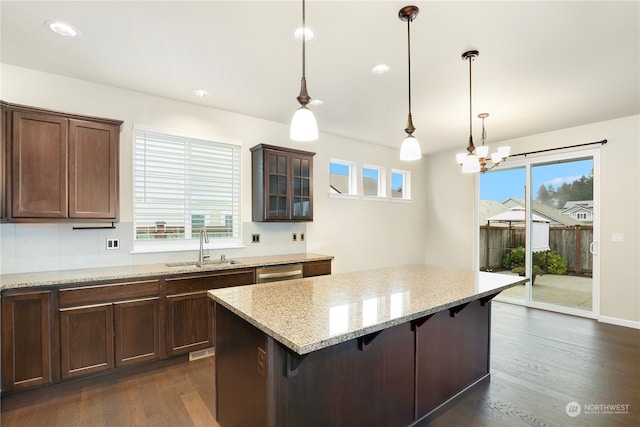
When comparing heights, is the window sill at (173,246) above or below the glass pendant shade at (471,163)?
below

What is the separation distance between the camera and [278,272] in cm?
354

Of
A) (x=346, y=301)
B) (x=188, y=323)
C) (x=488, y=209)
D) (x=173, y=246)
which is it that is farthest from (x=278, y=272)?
(x=488, y=209)

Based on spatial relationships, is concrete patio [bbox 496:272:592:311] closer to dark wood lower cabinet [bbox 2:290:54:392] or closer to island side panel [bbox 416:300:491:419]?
island side panel [bbox 416:300:491:419]

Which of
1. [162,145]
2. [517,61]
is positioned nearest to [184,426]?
[162,145]

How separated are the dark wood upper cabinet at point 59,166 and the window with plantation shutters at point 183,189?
42 cm

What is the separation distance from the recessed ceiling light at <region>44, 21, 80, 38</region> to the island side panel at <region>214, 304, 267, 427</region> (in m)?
2.29

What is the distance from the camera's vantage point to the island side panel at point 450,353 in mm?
2107

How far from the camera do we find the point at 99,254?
3.04 m

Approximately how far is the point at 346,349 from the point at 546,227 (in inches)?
188

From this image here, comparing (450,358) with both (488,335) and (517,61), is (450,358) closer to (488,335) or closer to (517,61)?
(488,335)

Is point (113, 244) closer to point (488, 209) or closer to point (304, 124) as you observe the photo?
point (304, 124)

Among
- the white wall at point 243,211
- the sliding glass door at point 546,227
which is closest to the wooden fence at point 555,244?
the sliding glass door at point 546,227

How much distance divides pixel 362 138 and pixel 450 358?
12.2ft

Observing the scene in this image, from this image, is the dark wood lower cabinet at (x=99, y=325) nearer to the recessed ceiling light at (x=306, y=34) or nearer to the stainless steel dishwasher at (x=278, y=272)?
the stainless steel dishwasher at (x=278, y=272)
